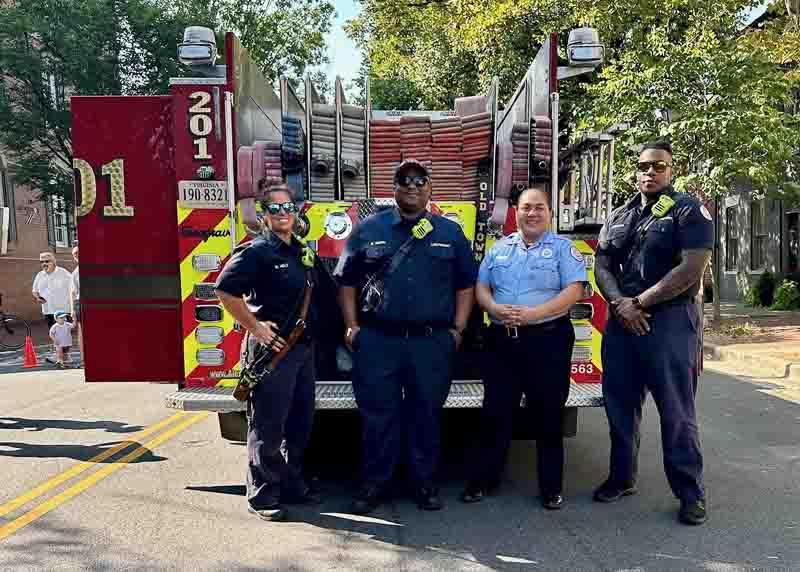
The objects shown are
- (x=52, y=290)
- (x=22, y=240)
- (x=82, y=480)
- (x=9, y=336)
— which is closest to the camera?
(x=82, y=480)

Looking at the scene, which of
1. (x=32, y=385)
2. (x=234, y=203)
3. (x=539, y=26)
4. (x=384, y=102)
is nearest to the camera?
(x=234, y=203)

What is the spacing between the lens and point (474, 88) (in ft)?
62.2

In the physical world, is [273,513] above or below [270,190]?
below

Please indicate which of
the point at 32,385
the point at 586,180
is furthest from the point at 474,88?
the point at 586,180

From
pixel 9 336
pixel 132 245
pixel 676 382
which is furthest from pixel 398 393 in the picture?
pixel 9 336

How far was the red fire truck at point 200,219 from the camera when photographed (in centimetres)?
487

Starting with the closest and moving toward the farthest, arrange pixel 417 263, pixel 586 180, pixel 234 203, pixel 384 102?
pixel 417 263
pixel 234 203
pixel 586 180
pixel 384 102

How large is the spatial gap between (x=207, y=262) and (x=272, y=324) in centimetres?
88

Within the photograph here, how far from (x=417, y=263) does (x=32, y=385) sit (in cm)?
767

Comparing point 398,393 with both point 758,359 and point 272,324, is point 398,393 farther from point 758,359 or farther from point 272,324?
point 758,359

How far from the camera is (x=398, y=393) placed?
4574 mm

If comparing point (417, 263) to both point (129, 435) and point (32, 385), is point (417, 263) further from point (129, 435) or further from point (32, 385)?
point (32, 385)

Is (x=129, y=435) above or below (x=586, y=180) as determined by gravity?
below

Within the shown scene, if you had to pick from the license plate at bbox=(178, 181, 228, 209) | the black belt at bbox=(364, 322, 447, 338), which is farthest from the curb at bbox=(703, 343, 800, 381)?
the license plate at bbox=(178, 181, 228, 209)
